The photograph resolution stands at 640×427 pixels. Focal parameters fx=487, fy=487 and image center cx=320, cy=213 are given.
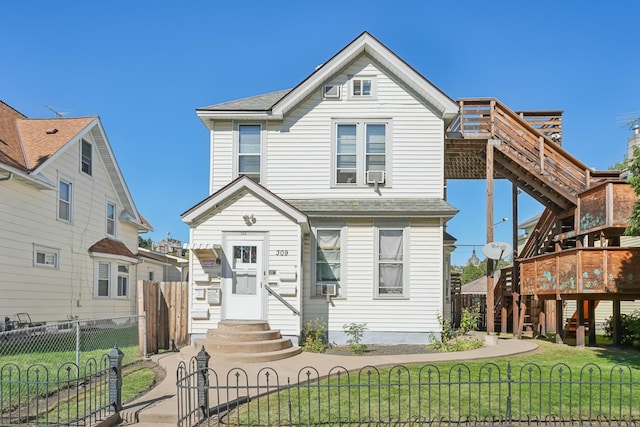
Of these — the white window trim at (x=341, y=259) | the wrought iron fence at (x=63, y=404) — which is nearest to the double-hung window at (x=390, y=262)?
the white window trim at (x=341, y=259)

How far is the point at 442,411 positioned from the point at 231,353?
5652mm

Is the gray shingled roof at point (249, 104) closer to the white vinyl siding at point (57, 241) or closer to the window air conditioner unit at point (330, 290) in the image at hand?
the window air conditioner unit at point (330, 290)

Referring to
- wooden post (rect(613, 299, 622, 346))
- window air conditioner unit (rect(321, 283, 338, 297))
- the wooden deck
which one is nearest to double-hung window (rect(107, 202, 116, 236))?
window air conditioner unit (rect(321, 283, 338, 297))

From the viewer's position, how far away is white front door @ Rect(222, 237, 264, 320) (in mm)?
12734

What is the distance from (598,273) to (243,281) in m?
8.99

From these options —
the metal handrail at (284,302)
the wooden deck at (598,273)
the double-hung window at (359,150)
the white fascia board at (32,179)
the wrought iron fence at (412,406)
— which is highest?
the double-hung window at (359,150)

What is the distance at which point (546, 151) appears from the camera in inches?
583

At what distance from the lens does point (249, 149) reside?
591 inches

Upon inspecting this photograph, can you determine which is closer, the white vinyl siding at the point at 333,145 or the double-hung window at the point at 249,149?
the white vinyl siding at the point at 333,145

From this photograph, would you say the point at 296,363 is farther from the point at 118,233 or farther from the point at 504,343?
the point at 118,233

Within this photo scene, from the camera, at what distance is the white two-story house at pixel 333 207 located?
12.8 metres

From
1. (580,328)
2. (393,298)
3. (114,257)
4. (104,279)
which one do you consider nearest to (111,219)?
(114,257)

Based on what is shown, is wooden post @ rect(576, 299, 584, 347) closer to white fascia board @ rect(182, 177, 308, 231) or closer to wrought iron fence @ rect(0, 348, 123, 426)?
white fascia board @ rect(182, 177, 308, 231)

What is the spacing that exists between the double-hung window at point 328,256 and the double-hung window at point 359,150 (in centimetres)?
168
